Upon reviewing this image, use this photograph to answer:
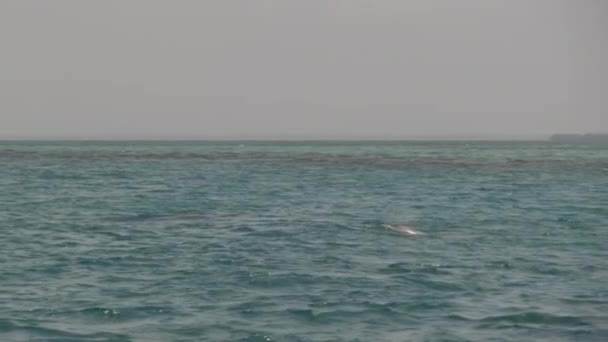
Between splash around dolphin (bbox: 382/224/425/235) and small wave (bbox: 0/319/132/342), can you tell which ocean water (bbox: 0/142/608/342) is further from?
splash around dolphin (bbox: 382/224/425/235)

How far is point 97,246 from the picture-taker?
88.5 ft

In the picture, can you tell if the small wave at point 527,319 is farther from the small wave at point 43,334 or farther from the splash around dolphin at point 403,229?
the splash around dolphin at point 403,229

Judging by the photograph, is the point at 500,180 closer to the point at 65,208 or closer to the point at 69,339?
the point at 65,208

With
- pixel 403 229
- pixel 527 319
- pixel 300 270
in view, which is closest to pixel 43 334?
pixel 300 270

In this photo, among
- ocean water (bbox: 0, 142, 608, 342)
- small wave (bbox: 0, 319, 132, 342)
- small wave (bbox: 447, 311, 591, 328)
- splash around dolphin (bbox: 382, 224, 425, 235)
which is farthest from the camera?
splash around dolphin (bbox: 382, 224, 425, 235)

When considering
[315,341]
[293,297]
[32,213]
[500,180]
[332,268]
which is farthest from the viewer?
[500,180]

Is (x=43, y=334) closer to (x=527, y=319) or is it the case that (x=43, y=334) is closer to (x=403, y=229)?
(x=527, y=319)

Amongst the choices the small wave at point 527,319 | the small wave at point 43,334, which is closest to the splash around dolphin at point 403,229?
the small wave at point 527,319

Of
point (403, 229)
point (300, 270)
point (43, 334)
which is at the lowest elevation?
point (43, 334)

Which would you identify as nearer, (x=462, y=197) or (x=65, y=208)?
(x=65, y=208)

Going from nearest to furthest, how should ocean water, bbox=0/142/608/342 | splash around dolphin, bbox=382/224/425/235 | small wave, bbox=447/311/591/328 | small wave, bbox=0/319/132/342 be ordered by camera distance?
small wave, bbox=0/319/132/342
ocean water, bbox=0/142/608/342
small wave, bbox=447/311/591/328
splash around dolphin, bbox=382/224/425/235

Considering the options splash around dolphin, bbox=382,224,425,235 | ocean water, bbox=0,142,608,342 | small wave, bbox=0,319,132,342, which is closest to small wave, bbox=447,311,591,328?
ocean water, bbox=0,142,608,342

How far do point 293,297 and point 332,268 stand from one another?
399 cm

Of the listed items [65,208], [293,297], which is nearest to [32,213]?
[65,208]
